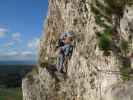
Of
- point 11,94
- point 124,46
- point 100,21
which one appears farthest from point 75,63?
point 11,94

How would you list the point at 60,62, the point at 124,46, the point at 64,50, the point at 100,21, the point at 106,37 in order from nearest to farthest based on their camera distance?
1. the point at 124,46
2. the point at 106,37
3. the point at 100,21
4. the point at 64,50
5. the point at 60,62

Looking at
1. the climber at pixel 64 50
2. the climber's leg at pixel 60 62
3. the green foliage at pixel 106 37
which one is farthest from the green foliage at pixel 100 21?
the climber's leg at pixel 60 62

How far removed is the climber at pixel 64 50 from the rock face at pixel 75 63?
19.0 inches

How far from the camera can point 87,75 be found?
1139 inches

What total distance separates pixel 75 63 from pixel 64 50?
4.90 ft

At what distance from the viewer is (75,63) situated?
3064 centimetres

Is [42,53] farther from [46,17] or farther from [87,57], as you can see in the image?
[87,57]

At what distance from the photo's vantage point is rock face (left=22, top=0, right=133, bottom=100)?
26.5 m

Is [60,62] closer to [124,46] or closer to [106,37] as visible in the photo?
[106,37]

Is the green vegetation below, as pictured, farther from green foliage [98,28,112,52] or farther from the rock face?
green foliage [98,28,112,52]

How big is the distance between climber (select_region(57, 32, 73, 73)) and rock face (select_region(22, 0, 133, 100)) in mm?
481

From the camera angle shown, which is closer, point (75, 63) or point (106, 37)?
point (106, 37)

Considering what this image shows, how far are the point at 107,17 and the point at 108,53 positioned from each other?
10.9 ft

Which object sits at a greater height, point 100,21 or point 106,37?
point 100,21
